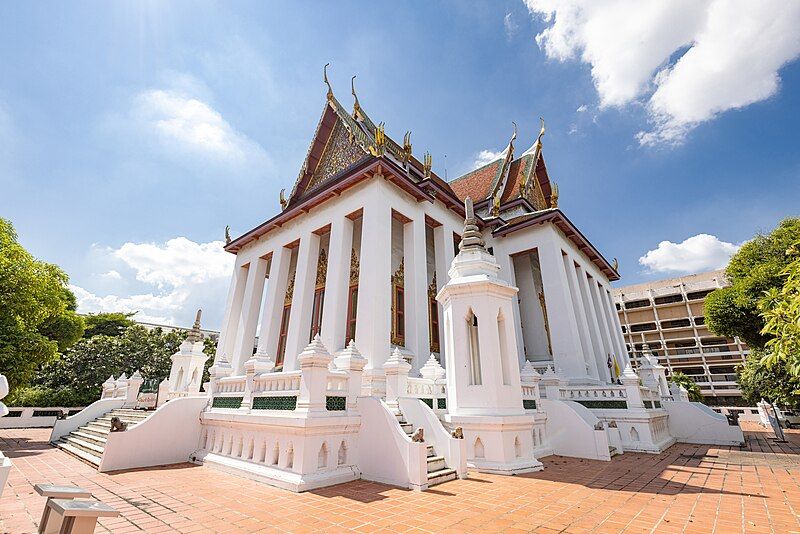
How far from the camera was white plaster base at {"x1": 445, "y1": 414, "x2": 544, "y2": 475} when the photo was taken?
5.75 meters

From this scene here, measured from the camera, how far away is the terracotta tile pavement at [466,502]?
3.51 m

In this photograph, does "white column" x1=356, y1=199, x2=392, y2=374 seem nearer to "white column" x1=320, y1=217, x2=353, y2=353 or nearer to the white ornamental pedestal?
"white column" x1=320, y1=217, x2=353, y2=353

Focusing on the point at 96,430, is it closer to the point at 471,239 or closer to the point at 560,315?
the point at 471,239

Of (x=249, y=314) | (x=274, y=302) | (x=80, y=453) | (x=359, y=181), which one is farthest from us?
(x=249, y=314)

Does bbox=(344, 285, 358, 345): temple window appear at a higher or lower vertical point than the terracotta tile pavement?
higher

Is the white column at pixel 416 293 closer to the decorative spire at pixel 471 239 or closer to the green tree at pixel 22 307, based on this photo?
the decorative spire at pixel 471 239

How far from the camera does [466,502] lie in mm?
4234

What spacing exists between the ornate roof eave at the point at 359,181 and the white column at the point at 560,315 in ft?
9.54

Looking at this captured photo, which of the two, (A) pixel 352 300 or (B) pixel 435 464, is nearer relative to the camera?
(B) pixel 435 464

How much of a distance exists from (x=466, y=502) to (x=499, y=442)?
1.77m

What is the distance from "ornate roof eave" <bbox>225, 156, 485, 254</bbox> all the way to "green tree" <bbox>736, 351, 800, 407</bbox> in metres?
13.6

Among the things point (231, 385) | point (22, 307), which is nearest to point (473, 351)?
point (231, 385)

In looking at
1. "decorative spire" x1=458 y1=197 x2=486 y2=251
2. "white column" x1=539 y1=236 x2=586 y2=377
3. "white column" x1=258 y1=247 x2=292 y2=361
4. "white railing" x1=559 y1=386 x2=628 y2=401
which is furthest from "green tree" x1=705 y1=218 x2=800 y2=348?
"white column" x1=258 y1=247 x2=292 y2=361

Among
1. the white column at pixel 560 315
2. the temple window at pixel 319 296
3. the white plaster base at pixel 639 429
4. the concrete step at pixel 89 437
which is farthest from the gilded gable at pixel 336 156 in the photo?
the white plaster base at pixel 639 429
